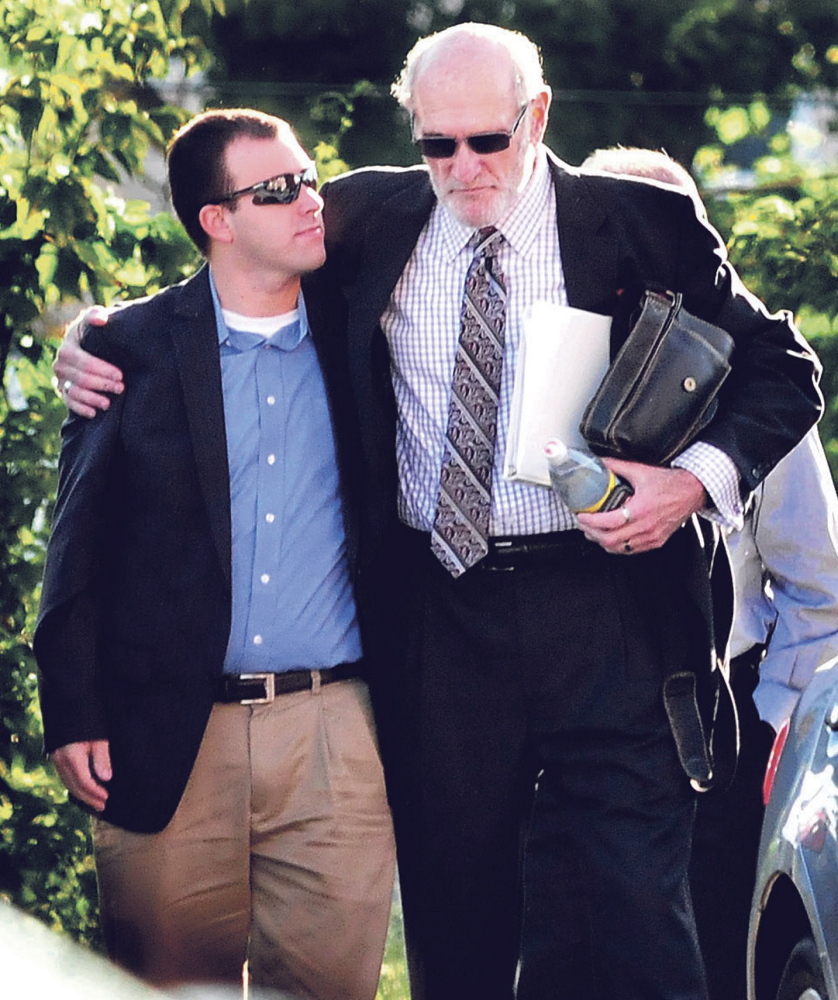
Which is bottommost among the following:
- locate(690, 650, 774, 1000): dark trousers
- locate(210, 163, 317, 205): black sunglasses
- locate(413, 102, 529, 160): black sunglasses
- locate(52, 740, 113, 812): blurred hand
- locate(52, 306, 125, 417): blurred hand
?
locate(690, 650, 774, 1000): dark trousers

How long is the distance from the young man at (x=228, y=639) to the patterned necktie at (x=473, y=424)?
0.70 feet

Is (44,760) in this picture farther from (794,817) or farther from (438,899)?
(794,817)

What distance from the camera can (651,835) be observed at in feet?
13.7

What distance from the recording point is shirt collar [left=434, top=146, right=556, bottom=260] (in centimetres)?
425

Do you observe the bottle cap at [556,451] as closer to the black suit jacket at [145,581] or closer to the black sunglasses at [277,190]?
the black suit jacket at [145,581]

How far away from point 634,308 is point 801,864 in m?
1.17

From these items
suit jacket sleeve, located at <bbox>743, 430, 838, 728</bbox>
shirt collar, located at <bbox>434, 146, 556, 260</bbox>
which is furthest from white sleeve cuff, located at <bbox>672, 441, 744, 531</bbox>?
suit jacket sleeve, located at <bbox>743, 430, 838, 728</bbox>

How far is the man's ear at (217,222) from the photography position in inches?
168

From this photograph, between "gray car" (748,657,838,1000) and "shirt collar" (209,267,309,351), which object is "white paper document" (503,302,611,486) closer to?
"shirt collar" (209,267,309,351)

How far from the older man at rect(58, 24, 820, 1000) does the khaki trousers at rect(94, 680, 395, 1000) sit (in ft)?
0.59

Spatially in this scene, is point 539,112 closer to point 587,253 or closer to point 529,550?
point 587,253

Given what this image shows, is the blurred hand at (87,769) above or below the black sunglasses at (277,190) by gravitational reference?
below

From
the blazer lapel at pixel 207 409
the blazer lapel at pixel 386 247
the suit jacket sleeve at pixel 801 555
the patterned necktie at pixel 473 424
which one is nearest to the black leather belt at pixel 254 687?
the blazer lapel at pixel 207 409

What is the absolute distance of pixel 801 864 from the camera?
12.7ft
